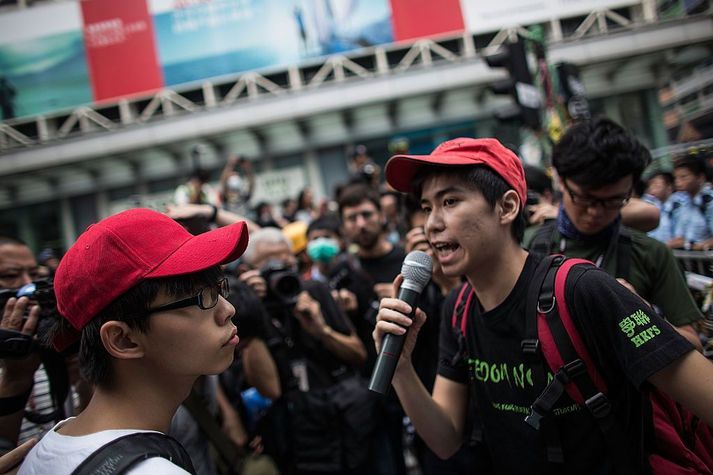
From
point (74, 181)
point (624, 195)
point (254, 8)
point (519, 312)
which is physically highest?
point (254, 8)

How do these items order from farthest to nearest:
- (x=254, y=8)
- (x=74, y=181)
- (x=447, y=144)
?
(x=74, y=181) < (x=254, y=8) < (x=447, y=144)

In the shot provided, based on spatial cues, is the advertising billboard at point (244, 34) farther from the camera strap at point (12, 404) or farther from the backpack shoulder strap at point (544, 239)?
the camera strap at point (12, 404)

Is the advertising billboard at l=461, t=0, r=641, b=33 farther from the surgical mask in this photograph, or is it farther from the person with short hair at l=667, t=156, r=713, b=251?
the surgical mask

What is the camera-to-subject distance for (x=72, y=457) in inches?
42.2

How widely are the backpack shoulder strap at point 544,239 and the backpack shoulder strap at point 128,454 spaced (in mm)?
1641

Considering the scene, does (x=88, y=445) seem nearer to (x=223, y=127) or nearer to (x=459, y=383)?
(x=459, y=383)

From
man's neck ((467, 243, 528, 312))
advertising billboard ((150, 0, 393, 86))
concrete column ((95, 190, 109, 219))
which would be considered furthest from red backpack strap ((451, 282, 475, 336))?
concrete column ((95, 190, 109, 219))

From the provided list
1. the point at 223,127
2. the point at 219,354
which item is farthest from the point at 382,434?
the point at 223,127

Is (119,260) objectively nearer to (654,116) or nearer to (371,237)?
(371,237)

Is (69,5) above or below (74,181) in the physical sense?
above

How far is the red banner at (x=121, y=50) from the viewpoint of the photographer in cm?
1541

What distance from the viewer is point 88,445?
108cm

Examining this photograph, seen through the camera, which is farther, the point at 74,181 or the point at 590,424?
the point at 74,181

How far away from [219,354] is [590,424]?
1.14 meters
